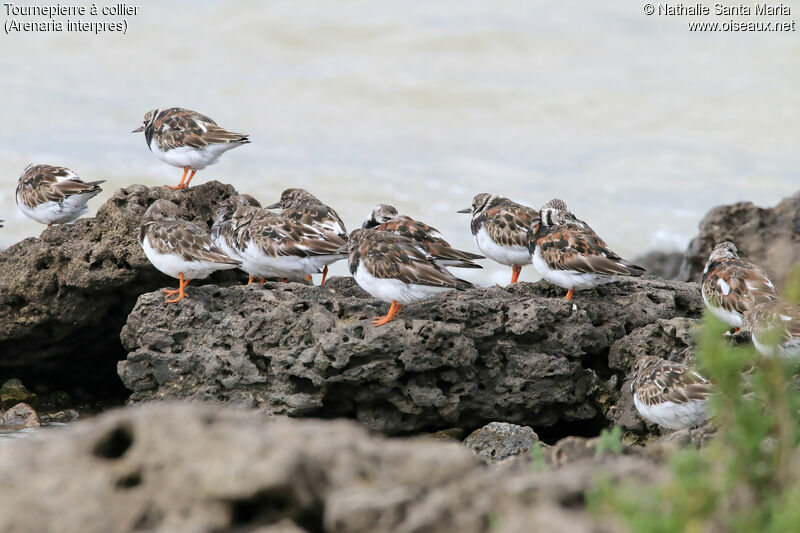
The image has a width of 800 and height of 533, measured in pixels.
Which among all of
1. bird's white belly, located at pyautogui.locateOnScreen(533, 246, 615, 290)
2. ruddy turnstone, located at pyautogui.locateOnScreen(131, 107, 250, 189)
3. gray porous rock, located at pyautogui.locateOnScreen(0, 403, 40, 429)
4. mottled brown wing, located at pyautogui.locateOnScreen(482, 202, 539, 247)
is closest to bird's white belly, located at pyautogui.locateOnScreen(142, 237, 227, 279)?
gray porous rock, located at pyautogui.locateOnScreen(0, 403, 40, 429)

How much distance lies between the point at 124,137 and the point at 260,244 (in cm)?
2031

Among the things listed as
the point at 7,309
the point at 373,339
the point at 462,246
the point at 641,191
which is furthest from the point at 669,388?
the point at 641,191

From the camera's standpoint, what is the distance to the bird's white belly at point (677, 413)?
7.93m

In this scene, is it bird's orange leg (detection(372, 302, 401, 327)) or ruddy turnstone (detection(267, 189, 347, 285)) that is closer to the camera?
bird's orange leg (detection(372, 302, 401, 327))

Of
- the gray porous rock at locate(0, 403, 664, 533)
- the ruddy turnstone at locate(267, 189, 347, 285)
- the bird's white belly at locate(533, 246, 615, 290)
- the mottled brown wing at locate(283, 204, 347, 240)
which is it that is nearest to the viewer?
the gray porous rock at locate(0, 403, 664, 533)

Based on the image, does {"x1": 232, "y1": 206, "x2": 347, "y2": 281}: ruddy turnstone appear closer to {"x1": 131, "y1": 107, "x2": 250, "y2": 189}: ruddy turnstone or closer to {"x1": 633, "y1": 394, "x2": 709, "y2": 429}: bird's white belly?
{"x1": 131, "y1": 107, "x2": 250, "y2": 189}: ruddy turnstone

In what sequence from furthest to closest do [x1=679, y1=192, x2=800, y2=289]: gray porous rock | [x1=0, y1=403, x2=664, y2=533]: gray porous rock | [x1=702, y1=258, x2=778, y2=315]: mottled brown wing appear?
[x1=679, y1=192, x2=800, y2=289]: gray porous rock < [x1=702, y1=258, x2=778, y2=315]: mottled brown wing < [x1=0, y1=403, x2=664, y2=533]: gray porous rock

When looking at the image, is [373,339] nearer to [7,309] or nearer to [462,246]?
[7,309]

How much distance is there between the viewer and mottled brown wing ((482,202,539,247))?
11.3 meters

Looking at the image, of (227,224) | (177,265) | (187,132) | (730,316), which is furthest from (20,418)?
(730,316)

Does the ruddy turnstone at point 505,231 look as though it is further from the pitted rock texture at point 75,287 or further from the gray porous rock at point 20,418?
the gray porous rock at point 20,418

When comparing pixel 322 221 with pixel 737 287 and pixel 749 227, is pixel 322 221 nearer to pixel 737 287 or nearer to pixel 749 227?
pixel 737 287

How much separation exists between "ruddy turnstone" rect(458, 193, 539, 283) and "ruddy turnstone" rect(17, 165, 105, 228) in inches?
174

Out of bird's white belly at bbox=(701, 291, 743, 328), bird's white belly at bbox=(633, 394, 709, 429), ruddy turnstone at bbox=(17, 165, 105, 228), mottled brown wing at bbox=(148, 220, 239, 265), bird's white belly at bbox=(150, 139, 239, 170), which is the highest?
bird's white belly at bbox=(150, 139, 239, 170)
